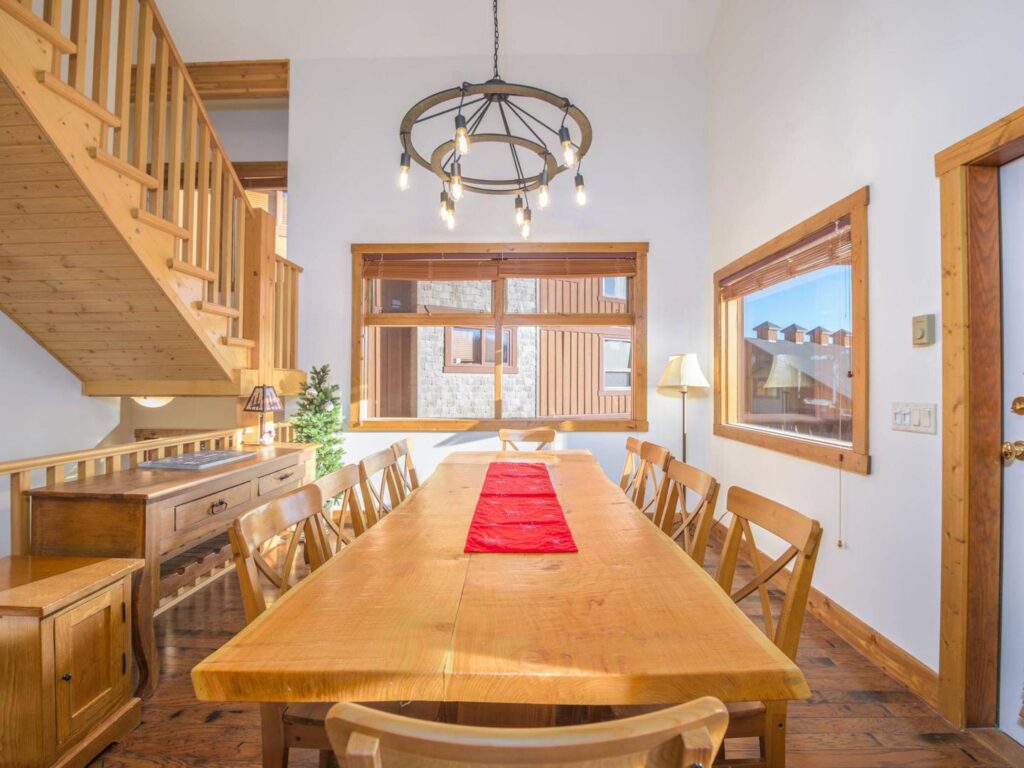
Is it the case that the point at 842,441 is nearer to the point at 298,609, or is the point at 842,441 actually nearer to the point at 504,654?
the point at 504,654

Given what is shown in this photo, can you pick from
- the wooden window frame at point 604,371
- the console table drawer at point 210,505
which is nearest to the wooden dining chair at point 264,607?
the console table drawer at point 210,505

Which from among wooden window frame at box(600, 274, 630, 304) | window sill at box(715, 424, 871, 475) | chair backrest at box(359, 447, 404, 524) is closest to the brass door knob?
window sill at box(715, 424, 871, 475)

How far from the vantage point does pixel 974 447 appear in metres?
1.88

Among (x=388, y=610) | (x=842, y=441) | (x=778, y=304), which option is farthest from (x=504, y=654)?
(x=778, y=304)

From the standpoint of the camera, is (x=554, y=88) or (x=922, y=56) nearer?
(x=922, y=56)

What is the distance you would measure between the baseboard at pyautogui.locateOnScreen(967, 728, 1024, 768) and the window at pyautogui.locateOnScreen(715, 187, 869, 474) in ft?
3.34

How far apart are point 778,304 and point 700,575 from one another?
2.69 m

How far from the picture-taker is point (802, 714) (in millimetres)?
1980

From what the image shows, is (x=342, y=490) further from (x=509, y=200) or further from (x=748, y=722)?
(x=509, y=200)

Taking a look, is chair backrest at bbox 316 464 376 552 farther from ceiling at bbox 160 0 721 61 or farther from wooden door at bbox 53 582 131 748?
ceiling at bbox 160 0 721 61

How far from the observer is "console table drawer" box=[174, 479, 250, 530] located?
2246mm

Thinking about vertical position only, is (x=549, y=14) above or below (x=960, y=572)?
above

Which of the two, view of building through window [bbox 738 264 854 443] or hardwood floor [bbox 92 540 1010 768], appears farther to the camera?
view of building through window [bbox 738 264 854 443]

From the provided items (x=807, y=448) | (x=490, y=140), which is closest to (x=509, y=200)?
(x=490, y=140)
